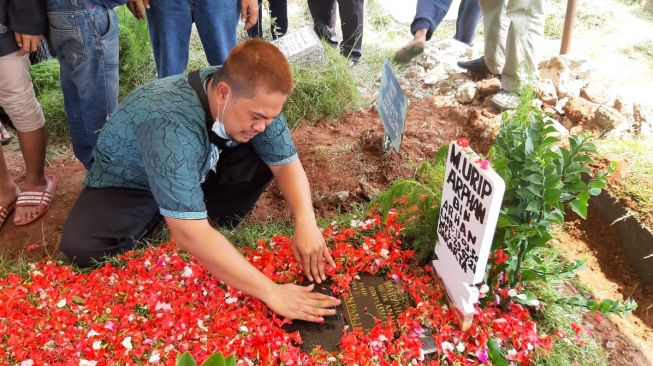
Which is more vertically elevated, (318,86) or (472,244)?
(472,244)

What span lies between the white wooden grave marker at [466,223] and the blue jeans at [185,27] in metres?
1.87

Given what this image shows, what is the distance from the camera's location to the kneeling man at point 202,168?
178cm

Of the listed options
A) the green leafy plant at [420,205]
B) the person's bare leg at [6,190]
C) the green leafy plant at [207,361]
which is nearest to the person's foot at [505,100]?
the green leafy plant at [420,205]

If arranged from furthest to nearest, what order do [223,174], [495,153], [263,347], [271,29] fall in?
[271,29] → [223,174] → [495,153] → [263,347]

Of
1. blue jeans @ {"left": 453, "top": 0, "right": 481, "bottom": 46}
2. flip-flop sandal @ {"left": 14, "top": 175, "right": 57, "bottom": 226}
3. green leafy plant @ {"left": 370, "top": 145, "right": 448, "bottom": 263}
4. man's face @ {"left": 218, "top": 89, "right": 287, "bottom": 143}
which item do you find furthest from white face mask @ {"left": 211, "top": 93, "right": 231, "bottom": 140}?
blue jeans @ {"left": 453, "top": 0, "right": 481, "bottom": 46}

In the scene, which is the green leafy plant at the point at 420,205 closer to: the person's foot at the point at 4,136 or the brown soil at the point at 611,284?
the brown soil at the point at 611,284

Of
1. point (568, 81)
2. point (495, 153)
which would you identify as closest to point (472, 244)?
point (495, 153)

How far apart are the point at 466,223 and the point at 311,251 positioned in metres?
0.72

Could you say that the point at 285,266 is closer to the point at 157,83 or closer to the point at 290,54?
the point at 157,83

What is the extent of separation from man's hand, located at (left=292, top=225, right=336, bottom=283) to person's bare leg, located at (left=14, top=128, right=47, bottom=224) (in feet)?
5.53

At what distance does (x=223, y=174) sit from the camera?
2498 mm

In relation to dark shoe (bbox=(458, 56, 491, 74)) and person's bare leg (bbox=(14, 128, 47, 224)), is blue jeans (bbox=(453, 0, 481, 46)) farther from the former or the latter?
person's bare leg (bbox=(14, 128, 47, 224))

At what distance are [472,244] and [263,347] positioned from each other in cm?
82

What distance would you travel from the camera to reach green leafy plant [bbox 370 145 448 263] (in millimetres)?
2139
